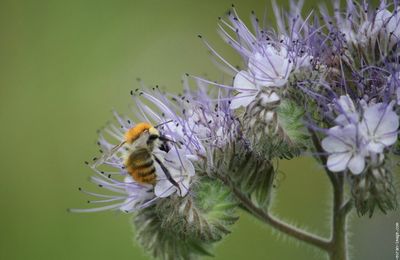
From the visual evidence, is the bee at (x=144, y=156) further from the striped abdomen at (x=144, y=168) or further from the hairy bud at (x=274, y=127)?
the hairy bud at (x=274, y=127)

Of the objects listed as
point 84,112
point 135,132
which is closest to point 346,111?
point 135,132

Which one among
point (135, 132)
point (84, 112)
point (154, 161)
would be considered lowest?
point (84, 112)

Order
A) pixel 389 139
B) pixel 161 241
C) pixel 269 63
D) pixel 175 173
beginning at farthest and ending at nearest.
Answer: pixel 161 241 → pixel 175 173 → pixel 269 63 → pixel 389 139

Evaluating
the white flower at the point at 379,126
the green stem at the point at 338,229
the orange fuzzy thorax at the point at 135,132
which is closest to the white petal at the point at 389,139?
the white flower at the point at 379,126

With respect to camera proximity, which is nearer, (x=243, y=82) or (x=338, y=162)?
(x=338, y=162)

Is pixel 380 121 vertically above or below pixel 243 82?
below

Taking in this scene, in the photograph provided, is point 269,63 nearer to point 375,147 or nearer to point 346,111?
point 346,111

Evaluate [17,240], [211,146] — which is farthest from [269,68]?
[17,240]
